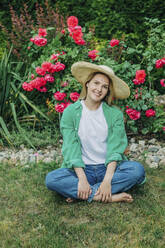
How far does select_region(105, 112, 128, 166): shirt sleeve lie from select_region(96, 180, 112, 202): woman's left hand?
19 cm

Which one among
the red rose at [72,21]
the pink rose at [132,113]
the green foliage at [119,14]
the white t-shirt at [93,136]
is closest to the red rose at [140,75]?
the pink rose at [132,113]

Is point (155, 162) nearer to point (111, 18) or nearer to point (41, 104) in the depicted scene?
point (41, 104)

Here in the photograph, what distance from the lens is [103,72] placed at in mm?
2766

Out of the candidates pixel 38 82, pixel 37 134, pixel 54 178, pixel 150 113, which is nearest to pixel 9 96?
pixel 38 82

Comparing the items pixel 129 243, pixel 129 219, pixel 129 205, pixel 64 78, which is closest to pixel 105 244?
pixel 129 243

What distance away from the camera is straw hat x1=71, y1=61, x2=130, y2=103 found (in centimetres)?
273

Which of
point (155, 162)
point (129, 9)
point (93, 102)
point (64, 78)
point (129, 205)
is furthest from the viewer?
point (129, 9)

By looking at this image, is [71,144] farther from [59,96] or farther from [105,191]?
[59,96]

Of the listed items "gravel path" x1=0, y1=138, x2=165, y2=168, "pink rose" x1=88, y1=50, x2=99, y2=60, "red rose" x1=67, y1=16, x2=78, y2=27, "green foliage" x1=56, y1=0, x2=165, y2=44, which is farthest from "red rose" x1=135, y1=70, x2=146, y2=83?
"green foliage" x1=56, y1=0, x2=165, y2=44

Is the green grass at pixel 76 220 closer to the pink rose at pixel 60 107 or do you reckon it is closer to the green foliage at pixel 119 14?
the pink rose at pixel 60 107

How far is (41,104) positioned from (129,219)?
2496 millimetres

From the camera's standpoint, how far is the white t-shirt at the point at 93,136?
283 centimetres

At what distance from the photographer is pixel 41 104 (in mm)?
4512

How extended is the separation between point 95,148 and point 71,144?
0.23 metres
